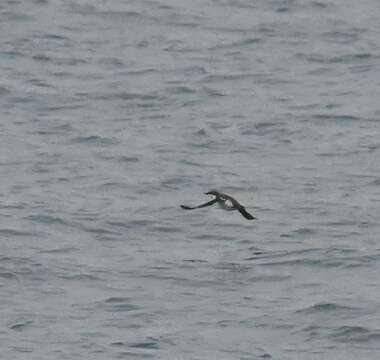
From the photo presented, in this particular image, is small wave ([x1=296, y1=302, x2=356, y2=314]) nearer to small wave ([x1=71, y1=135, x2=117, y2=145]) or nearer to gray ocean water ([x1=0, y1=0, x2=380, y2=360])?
gray ocean water ([x1=0, y1=0, x2=380, y2=360])

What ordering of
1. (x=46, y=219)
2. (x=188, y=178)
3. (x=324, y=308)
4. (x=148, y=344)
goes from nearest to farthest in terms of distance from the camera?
(x=148, y=344)
(x=324, y=308)
(x=46, y=219)
(x=188, y=178)

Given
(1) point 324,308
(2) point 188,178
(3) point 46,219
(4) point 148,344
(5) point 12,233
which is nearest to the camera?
(4) point 148,344

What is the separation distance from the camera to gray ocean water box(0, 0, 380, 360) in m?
21.3

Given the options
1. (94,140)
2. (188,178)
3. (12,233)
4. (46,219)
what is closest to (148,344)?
(12,233)

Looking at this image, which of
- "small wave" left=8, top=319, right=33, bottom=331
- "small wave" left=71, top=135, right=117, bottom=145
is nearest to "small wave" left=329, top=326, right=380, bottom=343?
"small wave" left=8, top=319, right=33, bottom=331

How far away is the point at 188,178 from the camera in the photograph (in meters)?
28.0

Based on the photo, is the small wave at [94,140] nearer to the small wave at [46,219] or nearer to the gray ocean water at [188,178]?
the gray ocean water at [188,178]

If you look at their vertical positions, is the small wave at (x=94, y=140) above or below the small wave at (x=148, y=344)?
above

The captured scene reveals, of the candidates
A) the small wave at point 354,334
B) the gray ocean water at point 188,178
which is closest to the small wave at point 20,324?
the gray ocean water at point 188,178

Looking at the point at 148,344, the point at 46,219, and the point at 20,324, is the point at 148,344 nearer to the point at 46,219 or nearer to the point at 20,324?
the point at 20,324

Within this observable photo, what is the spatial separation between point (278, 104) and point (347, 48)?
15.8 ft

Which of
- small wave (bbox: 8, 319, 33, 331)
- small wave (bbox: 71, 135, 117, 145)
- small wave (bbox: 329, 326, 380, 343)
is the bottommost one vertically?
small wave (bbox: 8, 319, 33, 331)

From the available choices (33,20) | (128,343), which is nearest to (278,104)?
(33,20)

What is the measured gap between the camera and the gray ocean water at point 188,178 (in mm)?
21266
